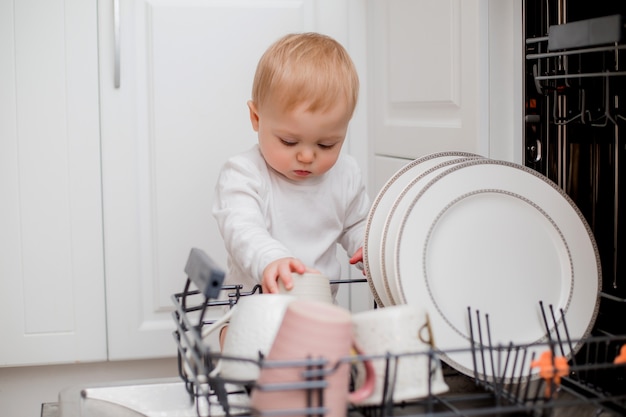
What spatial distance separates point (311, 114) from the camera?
106 cm

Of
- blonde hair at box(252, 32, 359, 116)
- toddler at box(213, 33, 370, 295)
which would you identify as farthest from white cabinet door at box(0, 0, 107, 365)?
blonde hair at box(252, 32, 359, 116)

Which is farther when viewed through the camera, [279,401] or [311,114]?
[311,114]

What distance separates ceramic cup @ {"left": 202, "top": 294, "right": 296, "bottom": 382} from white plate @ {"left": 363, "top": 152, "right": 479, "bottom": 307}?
266mm

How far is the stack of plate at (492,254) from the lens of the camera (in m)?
0.85

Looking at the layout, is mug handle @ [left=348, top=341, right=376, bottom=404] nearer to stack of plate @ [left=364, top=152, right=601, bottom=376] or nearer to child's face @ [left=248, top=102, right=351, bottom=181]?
stack of plate @ [left=364, top=152, right=601, bottom=376]

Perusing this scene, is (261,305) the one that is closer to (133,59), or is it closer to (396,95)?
(396,95)

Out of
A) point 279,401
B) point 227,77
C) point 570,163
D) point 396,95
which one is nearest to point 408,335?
point 279,401

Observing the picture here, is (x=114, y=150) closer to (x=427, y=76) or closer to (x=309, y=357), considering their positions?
(x=427, y=76)

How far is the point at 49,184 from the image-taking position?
5.59ft

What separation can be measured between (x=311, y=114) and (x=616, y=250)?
39 centimetres

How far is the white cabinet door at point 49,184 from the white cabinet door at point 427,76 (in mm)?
567

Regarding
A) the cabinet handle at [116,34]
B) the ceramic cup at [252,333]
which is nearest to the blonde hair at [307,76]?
the ceramic cup at [252,333]

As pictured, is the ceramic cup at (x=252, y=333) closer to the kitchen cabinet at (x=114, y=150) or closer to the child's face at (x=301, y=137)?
the child's face at (x=301, y=137)

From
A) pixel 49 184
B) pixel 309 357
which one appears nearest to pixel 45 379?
pixel 49 184
